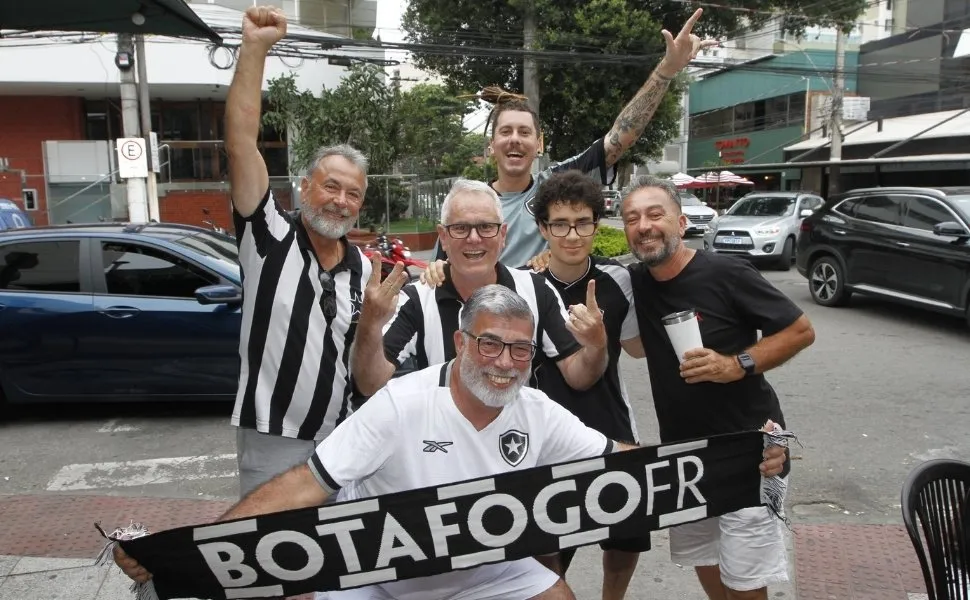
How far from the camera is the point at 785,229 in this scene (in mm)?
15242

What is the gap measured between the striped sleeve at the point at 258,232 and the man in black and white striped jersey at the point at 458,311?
52cm

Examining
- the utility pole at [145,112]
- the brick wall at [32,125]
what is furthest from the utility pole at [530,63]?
the brick wall at [32,125]

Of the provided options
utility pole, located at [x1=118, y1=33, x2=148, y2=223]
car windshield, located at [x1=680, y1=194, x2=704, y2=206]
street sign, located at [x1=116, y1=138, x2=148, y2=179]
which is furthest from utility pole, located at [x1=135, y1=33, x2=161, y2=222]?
car windshield, located at [x1=680, y1=194, x2=704, y2=206]

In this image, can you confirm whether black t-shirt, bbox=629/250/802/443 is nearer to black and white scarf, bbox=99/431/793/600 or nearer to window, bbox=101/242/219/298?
black and white scarf, bbox=99/431/793/600

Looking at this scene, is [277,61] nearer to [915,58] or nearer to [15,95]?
[15,95]

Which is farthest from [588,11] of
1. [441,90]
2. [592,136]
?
[441,90]

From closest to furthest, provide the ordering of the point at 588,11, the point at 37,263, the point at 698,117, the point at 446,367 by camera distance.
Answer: the point at 446,367
the point at 37,263
the point at 588,11
the point at 698,117

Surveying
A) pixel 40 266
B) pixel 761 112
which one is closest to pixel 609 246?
pixel 40 266

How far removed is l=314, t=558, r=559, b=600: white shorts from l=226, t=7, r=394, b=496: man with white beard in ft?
2.13

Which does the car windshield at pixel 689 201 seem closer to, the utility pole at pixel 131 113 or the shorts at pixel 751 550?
the utility pole at pixel 131 113

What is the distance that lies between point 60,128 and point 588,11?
49.8 feet

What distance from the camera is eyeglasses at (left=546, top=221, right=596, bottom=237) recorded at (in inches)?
112

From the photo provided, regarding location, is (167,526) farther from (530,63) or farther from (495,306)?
(530,63)

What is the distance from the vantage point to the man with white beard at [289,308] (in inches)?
110
